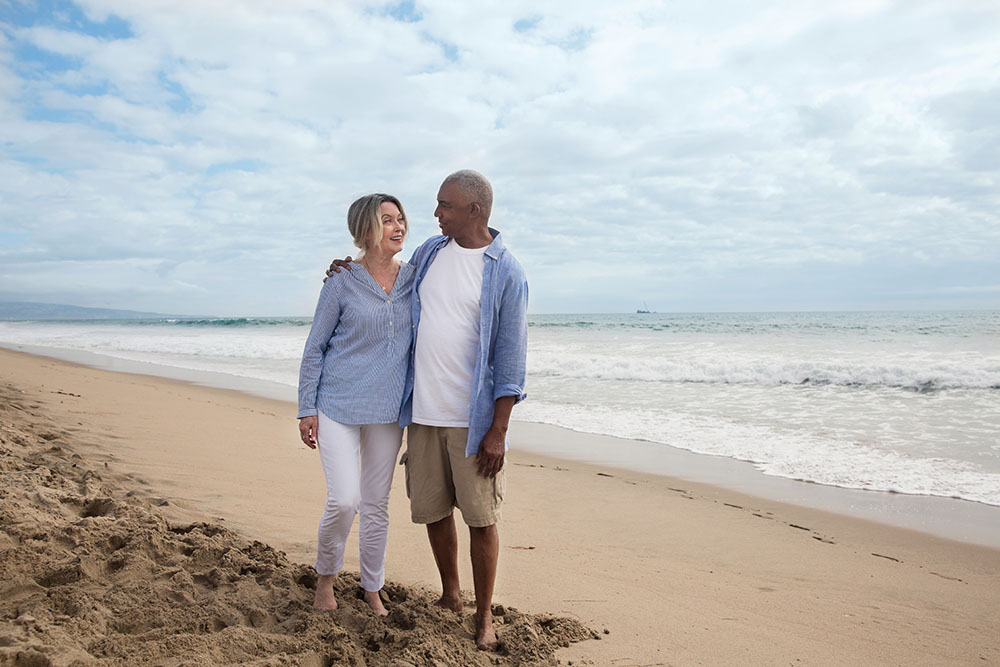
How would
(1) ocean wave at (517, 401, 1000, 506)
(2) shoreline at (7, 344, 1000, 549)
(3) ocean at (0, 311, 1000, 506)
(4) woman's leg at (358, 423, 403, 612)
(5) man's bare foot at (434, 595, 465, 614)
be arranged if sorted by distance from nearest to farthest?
(4) woman's leg at (358, 423, 403, 612)
(5) man's bare foot at (434, 595, 465, 614)
(2) shoreline at (7, 344, 1000, 549)
(1) ocean wave at (517, 401, 1000, 506)
(3) ocean at (0, 311, 1000, 506)

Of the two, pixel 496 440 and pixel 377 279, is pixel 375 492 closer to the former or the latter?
pixel 496 440

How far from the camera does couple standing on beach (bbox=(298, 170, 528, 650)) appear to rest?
8.60 feet

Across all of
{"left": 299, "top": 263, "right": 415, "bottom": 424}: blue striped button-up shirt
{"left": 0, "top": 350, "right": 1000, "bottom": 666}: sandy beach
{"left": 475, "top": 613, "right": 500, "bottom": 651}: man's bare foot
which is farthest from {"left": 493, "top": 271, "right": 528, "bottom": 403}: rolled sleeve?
{"left": 0, "top": 350, "right": 1000, "bottom": 666}: sandy beach

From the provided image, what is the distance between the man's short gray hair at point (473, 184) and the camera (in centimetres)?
266

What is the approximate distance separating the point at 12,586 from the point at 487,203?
8.24ft

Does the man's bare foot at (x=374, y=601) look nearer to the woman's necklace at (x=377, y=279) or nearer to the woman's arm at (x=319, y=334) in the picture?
the woman's arm at (x=319, y=334)

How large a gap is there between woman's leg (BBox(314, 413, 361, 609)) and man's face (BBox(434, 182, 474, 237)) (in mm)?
938

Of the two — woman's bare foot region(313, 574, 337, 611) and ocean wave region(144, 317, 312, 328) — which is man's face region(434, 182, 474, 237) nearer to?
woman's bare foot region(313, 574, 337, 611)

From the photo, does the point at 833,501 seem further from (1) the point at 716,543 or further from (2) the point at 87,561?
(2) the point at 87,561

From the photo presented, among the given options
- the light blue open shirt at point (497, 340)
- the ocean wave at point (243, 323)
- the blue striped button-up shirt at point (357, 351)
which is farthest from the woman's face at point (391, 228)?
the ocean wave at point (243, 323)

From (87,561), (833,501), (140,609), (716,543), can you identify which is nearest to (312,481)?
(87,561)

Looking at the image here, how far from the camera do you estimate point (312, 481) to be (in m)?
5.45

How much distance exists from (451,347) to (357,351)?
42 cm

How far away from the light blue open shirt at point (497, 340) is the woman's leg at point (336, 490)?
496 millimetres
